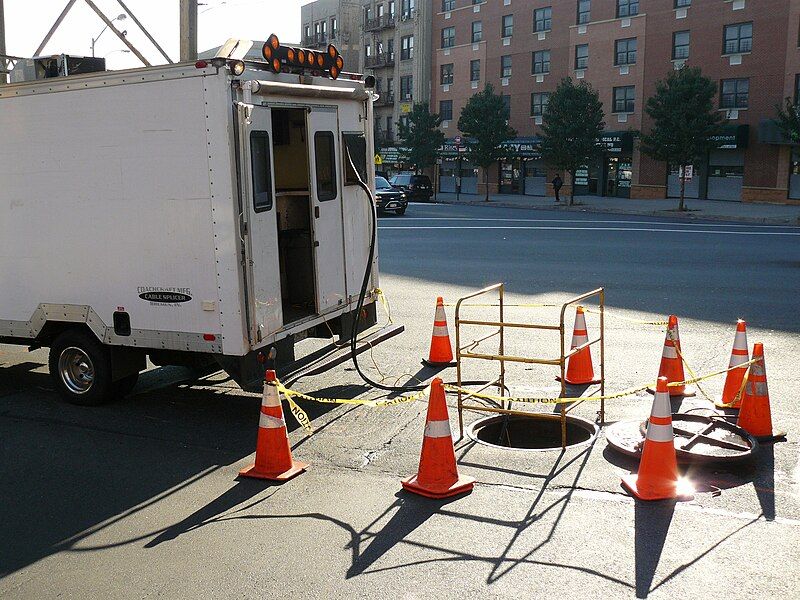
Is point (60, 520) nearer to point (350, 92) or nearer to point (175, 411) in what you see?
point (175, 411)

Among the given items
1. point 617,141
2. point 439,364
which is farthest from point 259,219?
point 617,141

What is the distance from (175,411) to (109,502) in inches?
86.1

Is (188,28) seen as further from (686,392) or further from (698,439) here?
(698,439)

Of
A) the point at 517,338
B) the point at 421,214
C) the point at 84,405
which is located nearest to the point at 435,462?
the point at 84,405

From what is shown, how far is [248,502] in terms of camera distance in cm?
593

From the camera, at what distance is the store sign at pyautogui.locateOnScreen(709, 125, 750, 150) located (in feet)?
148

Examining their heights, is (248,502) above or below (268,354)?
below

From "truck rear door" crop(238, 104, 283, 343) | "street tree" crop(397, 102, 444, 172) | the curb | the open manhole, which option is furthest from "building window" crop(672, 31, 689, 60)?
"truck rear door" crop(238, 104, 283, 343)

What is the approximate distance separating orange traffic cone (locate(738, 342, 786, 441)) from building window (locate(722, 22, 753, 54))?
4367 cm

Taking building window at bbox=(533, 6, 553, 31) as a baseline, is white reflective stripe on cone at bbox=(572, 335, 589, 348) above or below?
below

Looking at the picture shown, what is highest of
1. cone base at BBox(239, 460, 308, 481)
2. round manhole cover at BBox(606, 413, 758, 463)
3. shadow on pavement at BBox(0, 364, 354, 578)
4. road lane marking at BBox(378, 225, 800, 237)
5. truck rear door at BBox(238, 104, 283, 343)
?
truck rear door at BBox(238, 104, 283, 343)

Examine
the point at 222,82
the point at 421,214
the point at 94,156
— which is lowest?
the point at 421,214

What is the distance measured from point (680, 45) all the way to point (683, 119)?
10468mm

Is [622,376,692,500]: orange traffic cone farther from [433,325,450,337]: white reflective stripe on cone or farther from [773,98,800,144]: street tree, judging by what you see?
[773,98,800,144]: street tree
